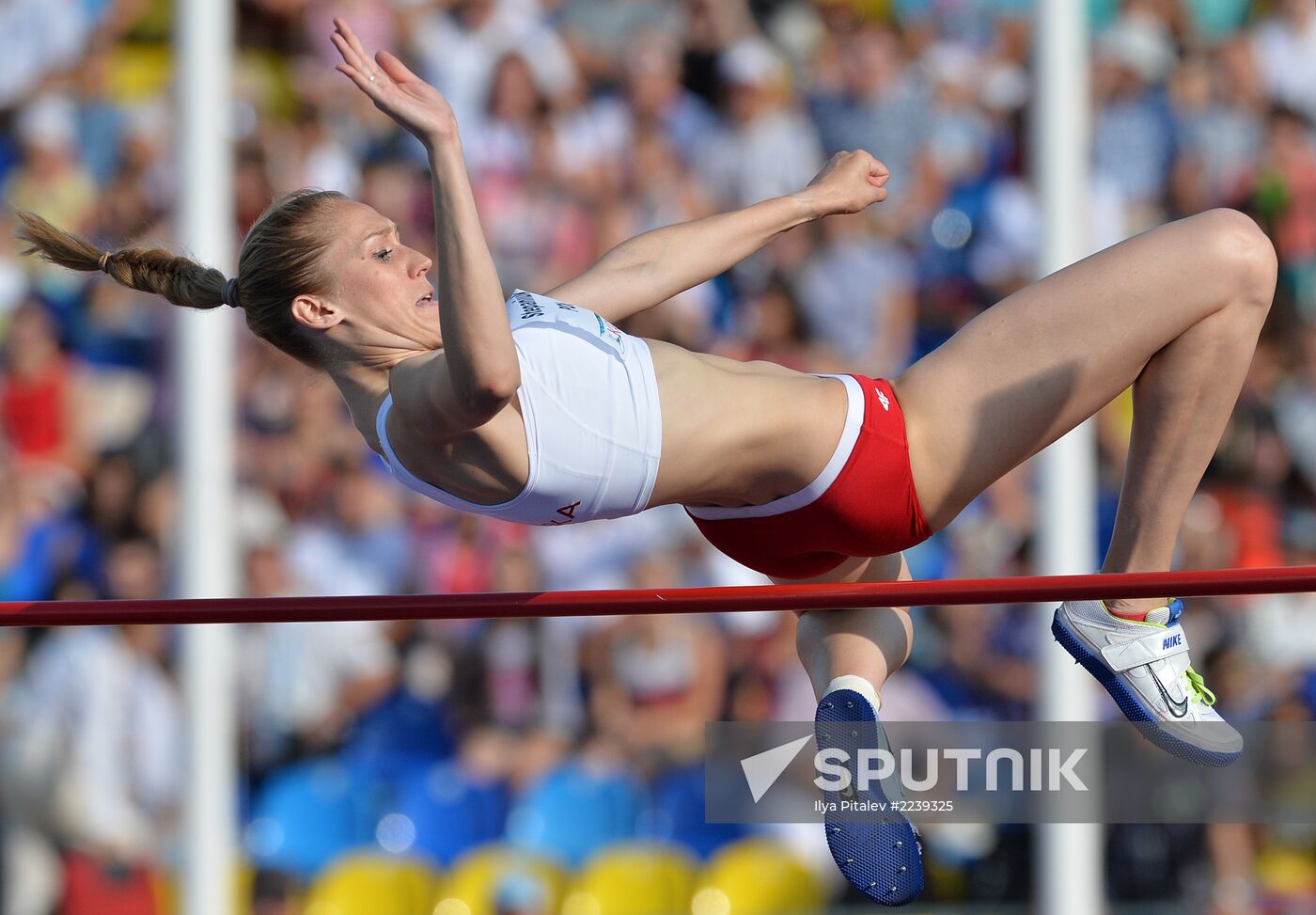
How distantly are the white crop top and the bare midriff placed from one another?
2 cm

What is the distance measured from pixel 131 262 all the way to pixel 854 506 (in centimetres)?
140

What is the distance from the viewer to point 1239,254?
2863mm

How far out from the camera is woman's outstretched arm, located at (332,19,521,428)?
247cm

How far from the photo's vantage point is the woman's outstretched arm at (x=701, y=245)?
3.18 meters

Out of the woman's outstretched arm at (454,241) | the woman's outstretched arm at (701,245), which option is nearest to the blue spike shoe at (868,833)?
the woman's outstretched arm at (701,245)

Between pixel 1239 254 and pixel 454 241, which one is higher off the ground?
pixel 1239 254

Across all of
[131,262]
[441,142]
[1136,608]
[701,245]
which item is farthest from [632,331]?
[441,142]

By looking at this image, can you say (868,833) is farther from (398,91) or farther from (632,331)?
Result: (632,331)

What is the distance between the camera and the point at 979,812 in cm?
397

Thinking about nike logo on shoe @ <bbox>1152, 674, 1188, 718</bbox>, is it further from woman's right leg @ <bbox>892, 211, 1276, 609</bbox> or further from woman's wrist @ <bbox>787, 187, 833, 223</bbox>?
woman's wrist @ <bbox>787, 187, 833, 223</bbox>

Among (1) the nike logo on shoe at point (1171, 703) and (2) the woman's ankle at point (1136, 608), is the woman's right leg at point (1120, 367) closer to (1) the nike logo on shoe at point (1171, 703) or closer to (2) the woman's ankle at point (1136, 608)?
(2) the woman's ankle at point (1136, 608)

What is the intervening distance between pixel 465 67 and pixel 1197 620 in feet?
10.6

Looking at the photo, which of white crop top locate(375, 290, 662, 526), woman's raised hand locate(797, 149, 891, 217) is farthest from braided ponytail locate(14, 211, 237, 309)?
woman's raised hand locate(797, 149, 891, 217)

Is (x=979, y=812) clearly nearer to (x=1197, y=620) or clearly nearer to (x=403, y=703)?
(x=1197, y=620)
